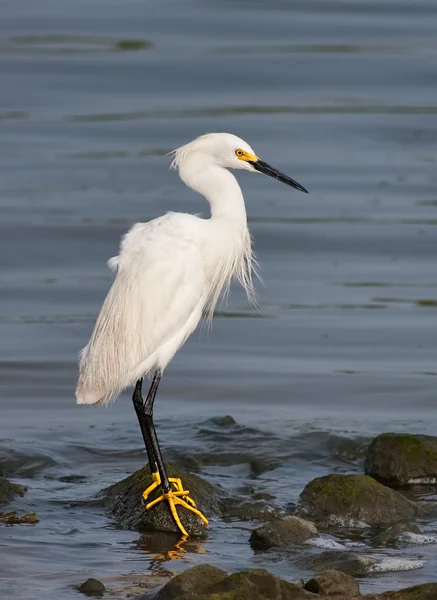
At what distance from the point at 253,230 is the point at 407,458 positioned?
559cm

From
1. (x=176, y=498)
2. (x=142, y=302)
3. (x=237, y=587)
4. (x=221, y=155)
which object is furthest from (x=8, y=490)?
(x=237, y=587)

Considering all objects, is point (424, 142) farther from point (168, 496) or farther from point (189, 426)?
point (168, 496)

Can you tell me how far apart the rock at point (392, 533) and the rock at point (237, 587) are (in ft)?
3.89

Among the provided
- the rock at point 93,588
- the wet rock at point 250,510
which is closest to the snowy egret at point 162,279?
the wet rock at point 250,510

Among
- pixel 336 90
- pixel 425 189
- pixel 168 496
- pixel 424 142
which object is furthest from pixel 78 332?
pixel 336 90

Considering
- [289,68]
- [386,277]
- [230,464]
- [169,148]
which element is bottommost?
[230,464]

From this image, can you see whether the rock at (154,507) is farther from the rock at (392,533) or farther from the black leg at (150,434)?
the rock at (392,533)

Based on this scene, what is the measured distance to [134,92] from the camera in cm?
1611

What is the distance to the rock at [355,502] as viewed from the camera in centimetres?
603

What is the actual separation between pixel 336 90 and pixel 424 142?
1.96 m

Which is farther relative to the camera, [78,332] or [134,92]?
[134,92]

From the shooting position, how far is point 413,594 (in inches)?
182

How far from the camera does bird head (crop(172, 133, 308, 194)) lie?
629 cm

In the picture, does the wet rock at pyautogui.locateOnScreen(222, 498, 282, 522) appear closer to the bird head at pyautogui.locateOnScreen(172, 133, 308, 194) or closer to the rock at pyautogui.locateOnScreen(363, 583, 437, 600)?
the rock at pyautogui.locateOnScreen(363, 583, 437, 600)
